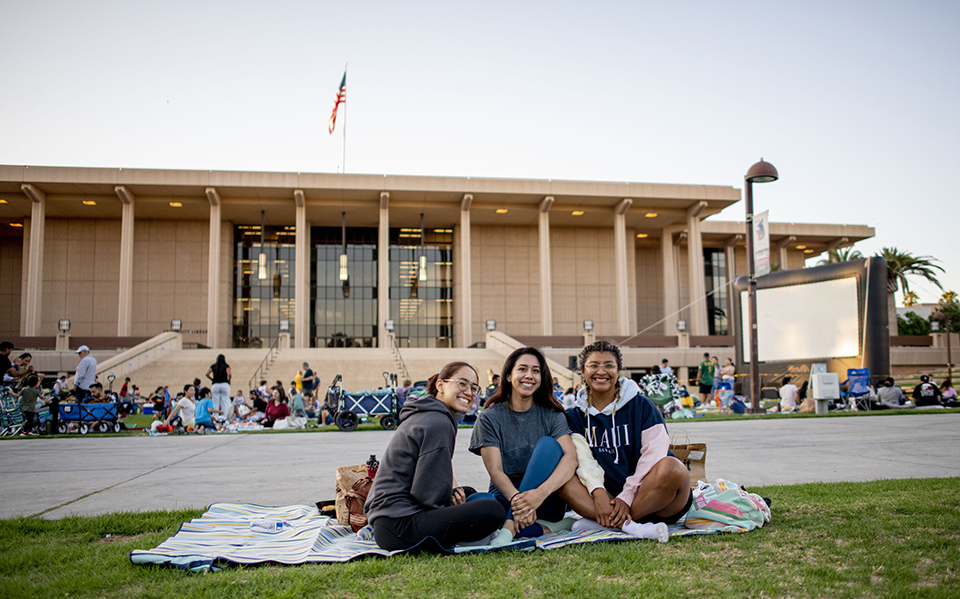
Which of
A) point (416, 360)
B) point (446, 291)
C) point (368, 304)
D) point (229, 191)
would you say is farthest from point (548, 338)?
point (229, 191)

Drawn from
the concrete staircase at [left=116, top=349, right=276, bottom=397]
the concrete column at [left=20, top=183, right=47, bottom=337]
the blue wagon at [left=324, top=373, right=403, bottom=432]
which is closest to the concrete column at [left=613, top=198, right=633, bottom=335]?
the concrete staircase at [left=116, top=349, right=276, bottom=397]

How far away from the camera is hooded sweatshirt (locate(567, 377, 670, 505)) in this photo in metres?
4.20

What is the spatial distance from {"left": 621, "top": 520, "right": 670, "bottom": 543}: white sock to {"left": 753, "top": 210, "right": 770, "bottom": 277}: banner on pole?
1295 cm

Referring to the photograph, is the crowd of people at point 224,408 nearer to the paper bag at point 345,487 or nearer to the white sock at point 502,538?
the paper bag at point 345,487

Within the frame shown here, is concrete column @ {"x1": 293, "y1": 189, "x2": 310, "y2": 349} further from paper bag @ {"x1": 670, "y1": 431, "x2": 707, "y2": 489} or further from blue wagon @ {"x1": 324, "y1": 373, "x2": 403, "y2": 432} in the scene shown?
paper bag @ {"x1": 670, "y1": 431, "x2": 707, "y2": 489}

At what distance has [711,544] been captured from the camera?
370 centimetres

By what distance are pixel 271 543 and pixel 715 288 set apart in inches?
1739

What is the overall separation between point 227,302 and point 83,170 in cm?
1009

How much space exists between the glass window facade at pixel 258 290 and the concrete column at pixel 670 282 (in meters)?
22.5

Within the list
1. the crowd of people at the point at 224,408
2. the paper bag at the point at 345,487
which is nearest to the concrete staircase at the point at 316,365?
the crowd of people at the point at 224,408

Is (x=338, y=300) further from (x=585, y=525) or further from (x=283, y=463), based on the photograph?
(x=585, y=525)

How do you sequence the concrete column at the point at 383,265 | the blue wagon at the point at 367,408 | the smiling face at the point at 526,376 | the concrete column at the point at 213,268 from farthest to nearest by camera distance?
the concrete column at the point at 383,265
the concrete column at the point at 213,268
the blue wagon at the point at 367,408
the smiling face at the point at 526,376

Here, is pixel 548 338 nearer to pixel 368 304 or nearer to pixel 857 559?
pixel 368 304

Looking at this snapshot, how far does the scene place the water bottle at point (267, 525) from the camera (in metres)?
4.24
